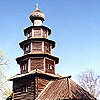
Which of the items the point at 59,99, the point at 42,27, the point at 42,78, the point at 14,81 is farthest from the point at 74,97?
the point at 42,27

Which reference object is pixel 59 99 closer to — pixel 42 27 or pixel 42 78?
pixel 42 78

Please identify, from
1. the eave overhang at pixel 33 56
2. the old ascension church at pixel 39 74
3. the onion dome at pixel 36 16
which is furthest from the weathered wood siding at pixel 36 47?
the onion dome at pixel 36 16

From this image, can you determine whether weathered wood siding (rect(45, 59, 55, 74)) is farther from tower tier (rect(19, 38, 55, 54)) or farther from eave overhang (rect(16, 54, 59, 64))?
tower tier (rect(19, 38, 55, 54))

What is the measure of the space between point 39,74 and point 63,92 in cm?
357

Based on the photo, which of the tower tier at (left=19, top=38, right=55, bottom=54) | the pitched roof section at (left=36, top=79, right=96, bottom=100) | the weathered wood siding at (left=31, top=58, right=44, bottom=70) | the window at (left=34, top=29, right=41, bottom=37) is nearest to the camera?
the pitched roof section at (left=36, top=79, right=96, bottom=100)

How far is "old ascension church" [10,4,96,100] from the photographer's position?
1095 inches

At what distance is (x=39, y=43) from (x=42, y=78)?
13.6ft

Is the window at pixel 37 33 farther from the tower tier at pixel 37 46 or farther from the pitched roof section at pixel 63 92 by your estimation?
the pitched roof section at pixel 63 92

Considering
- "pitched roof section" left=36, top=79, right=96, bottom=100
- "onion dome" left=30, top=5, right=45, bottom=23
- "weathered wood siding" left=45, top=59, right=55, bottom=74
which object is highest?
"onion dome" left=30, top=5, right=45, bottom=23

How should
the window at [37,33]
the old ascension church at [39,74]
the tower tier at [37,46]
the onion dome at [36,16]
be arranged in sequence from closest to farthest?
the old ascension church at [39,74]
the tower tier at [37,46]
the window at [37,33]
the onion dome at [36,16]

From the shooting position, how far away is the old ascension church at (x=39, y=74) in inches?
1095

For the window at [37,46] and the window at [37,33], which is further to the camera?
the window at [37,33]

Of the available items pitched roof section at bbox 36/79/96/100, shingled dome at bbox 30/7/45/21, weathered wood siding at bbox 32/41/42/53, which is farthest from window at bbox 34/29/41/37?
pitched roof section at bbox 36/79/96/100

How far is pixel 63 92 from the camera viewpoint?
2714 cm
